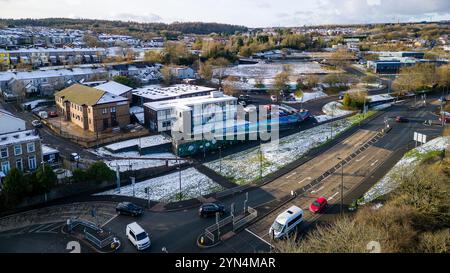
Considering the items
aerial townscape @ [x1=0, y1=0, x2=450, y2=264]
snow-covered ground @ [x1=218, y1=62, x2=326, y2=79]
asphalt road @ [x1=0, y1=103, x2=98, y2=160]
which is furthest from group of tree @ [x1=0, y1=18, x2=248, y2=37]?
asphalt road @ [x1=0, y1=103, x2=98, y2=160]

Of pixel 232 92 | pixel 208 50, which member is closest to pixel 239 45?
pixel 208 50

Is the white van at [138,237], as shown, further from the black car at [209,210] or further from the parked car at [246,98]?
the parked car at [246,98]

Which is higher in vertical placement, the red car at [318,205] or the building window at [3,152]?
the building window at [3,152]

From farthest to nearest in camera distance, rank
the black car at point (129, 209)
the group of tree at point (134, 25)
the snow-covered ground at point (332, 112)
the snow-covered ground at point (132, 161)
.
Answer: the group of tree at point (134, 25), the snow-covered ground at point (332, 112), the snow-covered ground at point (132, 161), the black car at point (129, 209)

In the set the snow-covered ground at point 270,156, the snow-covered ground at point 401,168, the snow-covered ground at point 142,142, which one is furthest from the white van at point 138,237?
the snow-covered ground at point 142,142

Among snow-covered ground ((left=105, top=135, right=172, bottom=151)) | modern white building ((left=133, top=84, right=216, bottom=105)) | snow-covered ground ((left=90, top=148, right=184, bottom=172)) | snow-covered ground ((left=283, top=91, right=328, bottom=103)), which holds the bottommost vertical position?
snow-covered ground ((left=90, top=148, right=184, bottom=172))

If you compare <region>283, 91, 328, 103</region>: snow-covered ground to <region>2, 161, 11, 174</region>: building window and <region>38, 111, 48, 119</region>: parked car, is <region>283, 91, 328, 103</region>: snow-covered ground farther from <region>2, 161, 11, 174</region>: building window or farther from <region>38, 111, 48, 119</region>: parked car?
<region>2, 161, 11, 174</region>: building window
